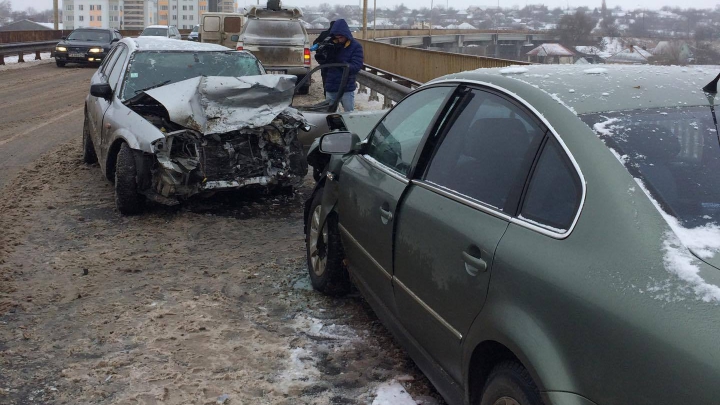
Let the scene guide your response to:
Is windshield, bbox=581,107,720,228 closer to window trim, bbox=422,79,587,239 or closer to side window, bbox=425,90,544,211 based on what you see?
window trim, bbox=422,79,587,239

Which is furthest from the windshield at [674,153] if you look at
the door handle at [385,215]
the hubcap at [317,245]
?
the hubcap at [317,245]

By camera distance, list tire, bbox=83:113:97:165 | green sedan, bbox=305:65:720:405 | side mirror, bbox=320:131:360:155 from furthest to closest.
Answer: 1. tire, bbox=83:113:97:165
2. side mirror, bbox=320:131:360:155
3. green sedan, bbox=305:65:720:405

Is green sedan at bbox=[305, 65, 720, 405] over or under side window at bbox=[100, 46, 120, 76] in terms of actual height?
under

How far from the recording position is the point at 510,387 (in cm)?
253

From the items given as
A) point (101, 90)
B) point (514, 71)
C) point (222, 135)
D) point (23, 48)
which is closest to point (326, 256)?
point (514, 71)

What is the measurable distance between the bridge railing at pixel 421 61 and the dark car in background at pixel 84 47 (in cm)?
1015

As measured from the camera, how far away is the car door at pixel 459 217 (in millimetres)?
2836

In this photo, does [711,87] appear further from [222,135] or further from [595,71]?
[222,135]

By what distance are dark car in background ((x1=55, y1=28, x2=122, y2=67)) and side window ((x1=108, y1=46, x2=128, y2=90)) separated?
19.7 m

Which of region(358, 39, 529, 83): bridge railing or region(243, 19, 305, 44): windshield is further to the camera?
region(243, 19, 305, 44): windshield

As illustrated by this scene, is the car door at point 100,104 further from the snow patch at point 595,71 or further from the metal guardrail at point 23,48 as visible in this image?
the metal guardrail at point 23,48

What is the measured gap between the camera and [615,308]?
2115mm

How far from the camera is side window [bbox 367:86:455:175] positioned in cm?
378

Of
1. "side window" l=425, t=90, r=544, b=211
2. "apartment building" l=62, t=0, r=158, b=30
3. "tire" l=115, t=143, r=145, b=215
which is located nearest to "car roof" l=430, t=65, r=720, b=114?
"side window" l=425, t=90, r=544, b=211
